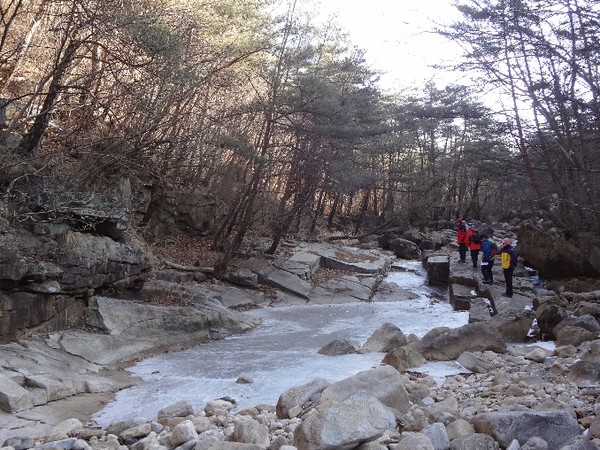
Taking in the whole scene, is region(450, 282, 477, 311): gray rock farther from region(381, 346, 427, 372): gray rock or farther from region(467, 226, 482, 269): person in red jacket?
region(381, 346, 427, 372): gray rock

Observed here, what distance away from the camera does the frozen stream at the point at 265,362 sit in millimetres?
7410

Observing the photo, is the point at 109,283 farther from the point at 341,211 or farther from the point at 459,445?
the point at 341,211

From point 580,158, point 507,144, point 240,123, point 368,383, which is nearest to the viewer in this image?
point 368,383

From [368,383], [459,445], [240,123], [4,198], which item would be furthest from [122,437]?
[240,123]

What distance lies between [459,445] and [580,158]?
1276 centimetres

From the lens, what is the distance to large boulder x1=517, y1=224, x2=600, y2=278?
1781cm

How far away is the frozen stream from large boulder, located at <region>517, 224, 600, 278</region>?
4.95 metres

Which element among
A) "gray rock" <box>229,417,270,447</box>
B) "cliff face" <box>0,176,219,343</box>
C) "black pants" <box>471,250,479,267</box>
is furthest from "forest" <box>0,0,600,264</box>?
"gray rock" <box>229,417,270,447</box>

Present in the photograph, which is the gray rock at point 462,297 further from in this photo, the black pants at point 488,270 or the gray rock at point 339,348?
the gray rock at point 339,348

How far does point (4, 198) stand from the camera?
9.38 m

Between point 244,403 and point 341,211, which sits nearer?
point 244,403

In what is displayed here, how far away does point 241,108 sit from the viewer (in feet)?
54.0

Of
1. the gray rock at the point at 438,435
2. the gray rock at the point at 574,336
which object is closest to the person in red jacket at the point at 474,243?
the gray rock at the point at 574,336

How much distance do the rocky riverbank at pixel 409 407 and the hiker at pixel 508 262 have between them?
343cm
